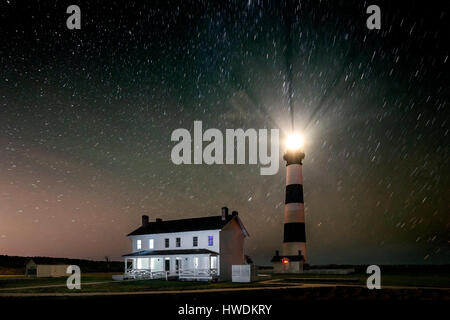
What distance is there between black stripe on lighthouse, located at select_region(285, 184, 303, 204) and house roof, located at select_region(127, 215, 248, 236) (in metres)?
10.8

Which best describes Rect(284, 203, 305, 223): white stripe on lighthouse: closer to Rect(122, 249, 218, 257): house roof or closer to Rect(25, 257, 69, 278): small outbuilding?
Rect(122, 249, 218, 257): house roof

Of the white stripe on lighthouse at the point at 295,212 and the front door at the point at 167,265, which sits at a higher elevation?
the white stripe on lighthouse at the point at 295,212

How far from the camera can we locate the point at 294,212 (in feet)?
169

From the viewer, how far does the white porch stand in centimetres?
3834

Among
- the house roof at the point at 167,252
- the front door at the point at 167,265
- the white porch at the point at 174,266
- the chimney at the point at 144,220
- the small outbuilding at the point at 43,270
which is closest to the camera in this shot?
the white porch at the point at 174,266

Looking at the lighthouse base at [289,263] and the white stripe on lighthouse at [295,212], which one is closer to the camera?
the lighthouse base at [289,263]

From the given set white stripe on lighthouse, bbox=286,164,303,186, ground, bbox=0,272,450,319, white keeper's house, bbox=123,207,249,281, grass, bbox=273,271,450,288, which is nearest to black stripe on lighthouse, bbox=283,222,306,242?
white stripe on lighthouse, bbox=286,164,303,186

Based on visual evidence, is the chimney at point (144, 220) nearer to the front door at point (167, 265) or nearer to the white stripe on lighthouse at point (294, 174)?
the front door at point (167, 265)

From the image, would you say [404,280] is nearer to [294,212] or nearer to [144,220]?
[294,212]

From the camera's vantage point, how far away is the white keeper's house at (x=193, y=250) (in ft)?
129

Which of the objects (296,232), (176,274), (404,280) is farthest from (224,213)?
(404,280)
